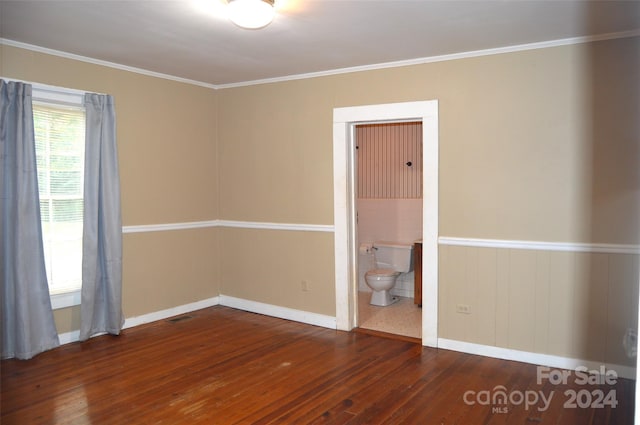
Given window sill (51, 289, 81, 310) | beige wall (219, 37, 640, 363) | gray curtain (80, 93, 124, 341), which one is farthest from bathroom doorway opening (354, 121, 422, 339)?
window sill (51, 289, 81, 310)

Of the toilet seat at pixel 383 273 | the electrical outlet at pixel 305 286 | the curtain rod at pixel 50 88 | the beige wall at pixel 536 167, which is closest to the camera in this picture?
the beige wall at pixel 536 167

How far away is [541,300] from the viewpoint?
3660 millimetres

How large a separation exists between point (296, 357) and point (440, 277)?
1.36 m

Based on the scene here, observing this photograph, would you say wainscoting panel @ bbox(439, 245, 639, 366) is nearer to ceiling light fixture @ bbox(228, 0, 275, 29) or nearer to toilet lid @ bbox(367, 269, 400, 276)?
toilet lid @ bbox(367, 269, 400, 276)

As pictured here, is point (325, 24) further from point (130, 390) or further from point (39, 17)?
point (130, 390)

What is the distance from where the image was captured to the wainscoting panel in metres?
3.41

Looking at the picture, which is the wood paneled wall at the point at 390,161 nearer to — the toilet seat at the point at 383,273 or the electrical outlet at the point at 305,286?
the toilet seat at the point at 383,273

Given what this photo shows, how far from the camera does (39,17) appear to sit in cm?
309

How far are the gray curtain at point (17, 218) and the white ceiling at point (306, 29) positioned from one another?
1.81 ft

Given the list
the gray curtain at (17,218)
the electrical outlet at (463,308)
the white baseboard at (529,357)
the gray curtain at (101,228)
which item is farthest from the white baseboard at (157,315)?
the electrical outlet at (463,308)

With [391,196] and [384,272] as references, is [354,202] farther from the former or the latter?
[391,196]

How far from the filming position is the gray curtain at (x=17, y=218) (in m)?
3.63

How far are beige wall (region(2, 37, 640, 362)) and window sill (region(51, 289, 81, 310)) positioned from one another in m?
0.48

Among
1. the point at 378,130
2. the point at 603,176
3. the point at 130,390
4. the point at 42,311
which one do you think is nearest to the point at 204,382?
the point at 130,390
